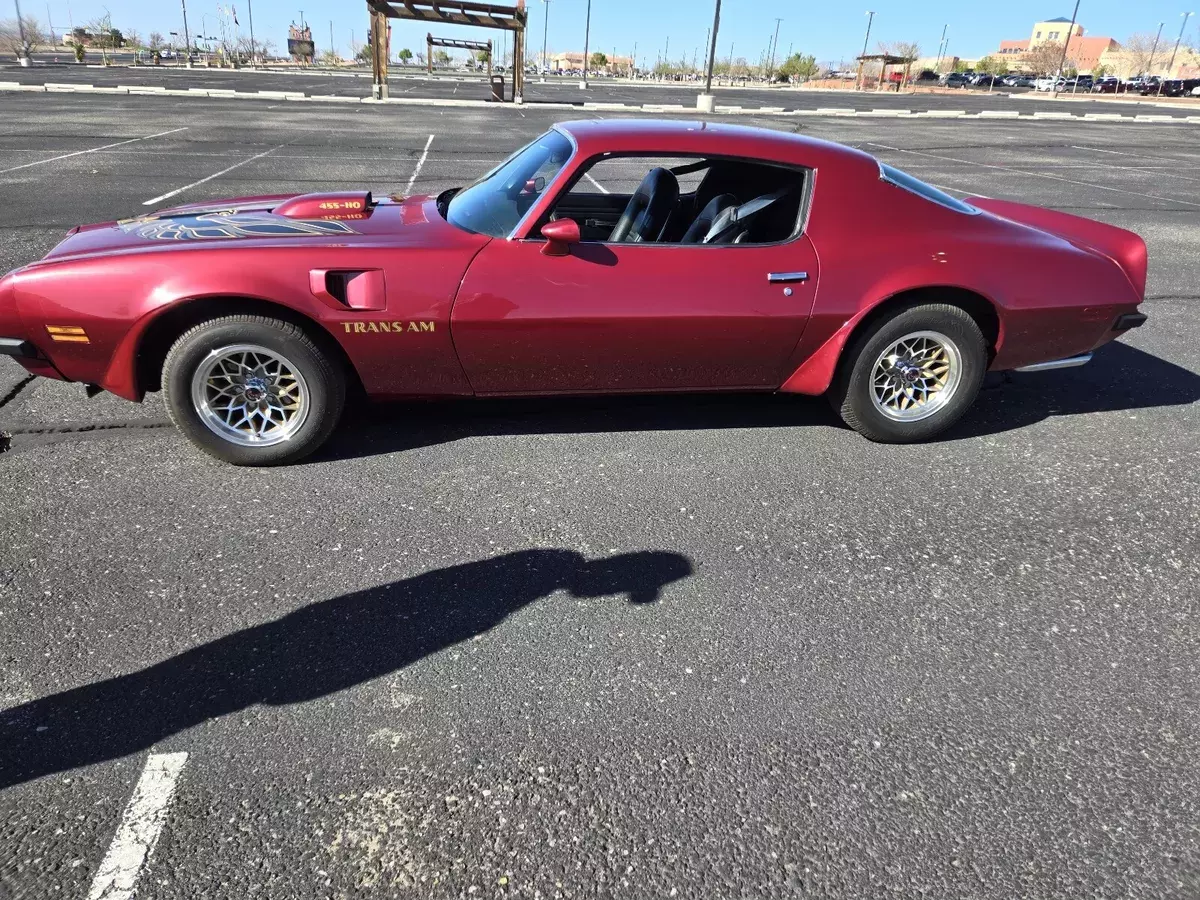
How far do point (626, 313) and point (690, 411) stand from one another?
97cm

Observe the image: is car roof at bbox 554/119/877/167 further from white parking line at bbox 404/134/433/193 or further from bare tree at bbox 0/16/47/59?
bare tree at bbox 0/16/47/59

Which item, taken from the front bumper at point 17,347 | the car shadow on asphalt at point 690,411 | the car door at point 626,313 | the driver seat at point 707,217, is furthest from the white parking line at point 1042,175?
the front bumper at point 17,347

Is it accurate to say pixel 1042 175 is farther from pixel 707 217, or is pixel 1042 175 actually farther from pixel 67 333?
pixel 67 333

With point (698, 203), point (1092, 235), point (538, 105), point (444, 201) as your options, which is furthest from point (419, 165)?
point (538, 105)

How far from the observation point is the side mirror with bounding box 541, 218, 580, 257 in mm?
3303

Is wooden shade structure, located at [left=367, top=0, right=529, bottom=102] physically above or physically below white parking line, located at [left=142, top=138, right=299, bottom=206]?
above

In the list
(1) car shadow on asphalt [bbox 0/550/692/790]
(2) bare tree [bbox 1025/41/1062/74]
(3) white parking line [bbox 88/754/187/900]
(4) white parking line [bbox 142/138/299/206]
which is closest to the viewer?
(3) white parking line [bbox 88/754/187/900]

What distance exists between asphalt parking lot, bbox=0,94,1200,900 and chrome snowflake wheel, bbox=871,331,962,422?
25 cm

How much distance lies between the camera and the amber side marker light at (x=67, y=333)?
3.21 meters

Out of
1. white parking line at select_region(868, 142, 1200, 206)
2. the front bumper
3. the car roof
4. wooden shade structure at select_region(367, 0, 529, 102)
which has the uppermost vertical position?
wooden shade structure at select_region(367, 0, 529, 102)

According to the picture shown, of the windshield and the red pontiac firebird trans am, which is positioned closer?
the red pontiac firebird trans am

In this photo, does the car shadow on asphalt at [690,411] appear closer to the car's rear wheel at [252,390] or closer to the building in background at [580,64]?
the car's rear wheel at [252,390]

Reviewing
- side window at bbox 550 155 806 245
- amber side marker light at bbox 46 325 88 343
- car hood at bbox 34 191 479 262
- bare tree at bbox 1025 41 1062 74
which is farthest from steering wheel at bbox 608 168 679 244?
bare tree at bbox 1025 41 1062 74

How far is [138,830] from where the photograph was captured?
1.82 meters
